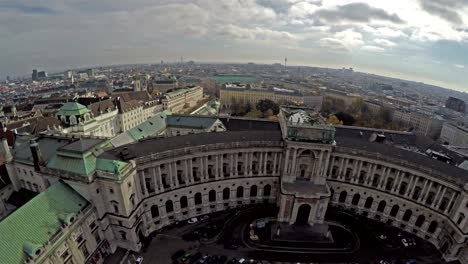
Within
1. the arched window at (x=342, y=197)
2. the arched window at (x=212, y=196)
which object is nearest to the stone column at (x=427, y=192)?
the arched window at (x=342, y=197)

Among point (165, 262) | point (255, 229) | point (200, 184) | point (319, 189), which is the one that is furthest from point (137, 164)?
point (319, 189)

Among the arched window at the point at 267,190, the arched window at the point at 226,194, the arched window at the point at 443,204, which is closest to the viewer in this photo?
the arched window at the point at 443,204

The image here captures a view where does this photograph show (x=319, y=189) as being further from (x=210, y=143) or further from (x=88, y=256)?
(x=88, y=256)

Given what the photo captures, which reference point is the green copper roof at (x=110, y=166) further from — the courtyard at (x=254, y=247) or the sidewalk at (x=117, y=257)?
the courtyard at (x=254, y=247)

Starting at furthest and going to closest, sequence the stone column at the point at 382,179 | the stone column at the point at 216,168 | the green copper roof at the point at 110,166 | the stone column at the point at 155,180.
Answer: the stone column at the point at 216,168, the stone column at the point at 382,179, the stone column at the point at 155,180, the green copper roof at the point at 110,166

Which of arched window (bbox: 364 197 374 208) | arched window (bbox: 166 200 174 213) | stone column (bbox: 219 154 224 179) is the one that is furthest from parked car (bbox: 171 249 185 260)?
arched window (bbox: 364 197 374 208)

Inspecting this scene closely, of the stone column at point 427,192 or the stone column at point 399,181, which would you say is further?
the stone column at point 399,181

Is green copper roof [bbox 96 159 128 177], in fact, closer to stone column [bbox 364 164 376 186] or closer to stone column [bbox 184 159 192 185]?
stone column [bbox 184 159 192 185]
